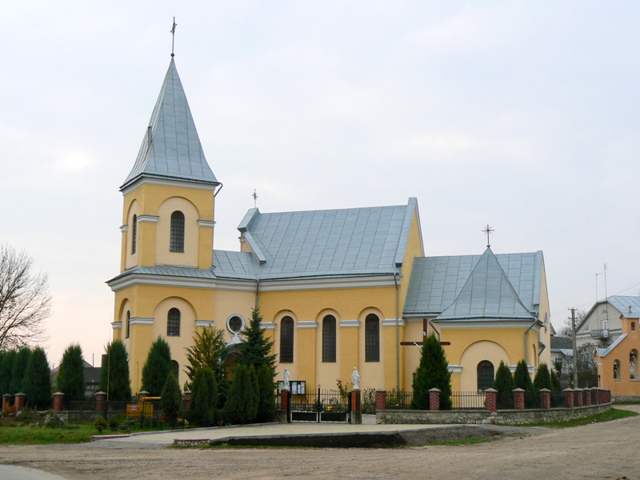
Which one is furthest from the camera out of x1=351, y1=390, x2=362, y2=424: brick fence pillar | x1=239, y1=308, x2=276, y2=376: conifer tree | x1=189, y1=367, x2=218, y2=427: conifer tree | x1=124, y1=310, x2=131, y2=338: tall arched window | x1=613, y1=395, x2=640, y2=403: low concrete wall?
x1=613, y1=395, x2=640, y2=403: low concrete wall

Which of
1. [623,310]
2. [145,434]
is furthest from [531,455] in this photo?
[623,310]

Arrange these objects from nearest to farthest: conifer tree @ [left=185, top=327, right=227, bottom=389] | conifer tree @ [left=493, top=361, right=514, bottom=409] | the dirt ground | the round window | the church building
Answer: the dirt ground < conifer tree @ [left=493, top=361, right=514, bottom=409] < conifer tree @ [left=185, top=327, right=227, bottom=389] < the church building < the round window

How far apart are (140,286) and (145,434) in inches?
422

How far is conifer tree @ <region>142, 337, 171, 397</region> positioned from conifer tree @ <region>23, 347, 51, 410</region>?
13.4 feet

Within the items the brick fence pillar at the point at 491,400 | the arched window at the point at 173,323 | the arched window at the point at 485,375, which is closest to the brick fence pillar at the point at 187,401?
the arched window at the point at 173,323

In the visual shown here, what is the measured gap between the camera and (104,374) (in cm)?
3269

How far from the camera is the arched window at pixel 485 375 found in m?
34.3

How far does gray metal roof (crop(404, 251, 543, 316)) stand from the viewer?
A: 37500mm

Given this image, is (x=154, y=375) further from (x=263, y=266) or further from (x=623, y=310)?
(x=623, y=310)

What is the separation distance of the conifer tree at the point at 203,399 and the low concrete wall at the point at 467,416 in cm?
648

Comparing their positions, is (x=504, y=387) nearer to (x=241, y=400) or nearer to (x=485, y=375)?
(x=485, y=375)

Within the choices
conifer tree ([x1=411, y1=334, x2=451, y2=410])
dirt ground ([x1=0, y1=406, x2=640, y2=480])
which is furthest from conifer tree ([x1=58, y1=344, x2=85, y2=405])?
conifer tree ([x1=411, y1=334, x2=451, y2=410])

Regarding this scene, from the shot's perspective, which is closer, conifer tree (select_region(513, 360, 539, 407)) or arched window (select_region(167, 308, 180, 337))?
conifer tree (select_region(513, 360, 539, 407))

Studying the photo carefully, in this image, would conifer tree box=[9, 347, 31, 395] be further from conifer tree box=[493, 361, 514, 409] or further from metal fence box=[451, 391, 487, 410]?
conifer tree box=[493, 361, 514, 409]
